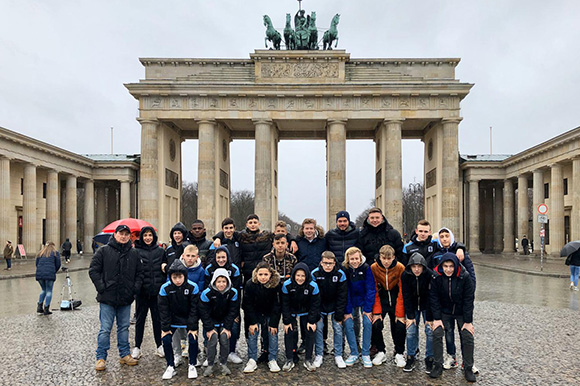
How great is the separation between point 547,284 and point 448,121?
2128 centimetres

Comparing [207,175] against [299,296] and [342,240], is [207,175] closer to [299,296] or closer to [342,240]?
[342,240]

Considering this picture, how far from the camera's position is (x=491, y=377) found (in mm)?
6883

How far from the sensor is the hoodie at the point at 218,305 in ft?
23.7

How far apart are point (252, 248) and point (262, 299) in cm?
154

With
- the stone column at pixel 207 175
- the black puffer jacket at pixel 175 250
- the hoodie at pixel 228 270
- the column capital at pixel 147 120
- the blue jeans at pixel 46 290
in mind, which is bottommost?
the blue jeans at pixel 46 290

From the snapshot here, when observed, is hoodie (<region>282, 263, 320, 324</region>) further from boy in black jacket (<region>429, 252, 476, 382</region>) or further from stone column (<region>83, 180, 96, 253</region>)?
stone column (<region>83, 180, 96, 253</region>)

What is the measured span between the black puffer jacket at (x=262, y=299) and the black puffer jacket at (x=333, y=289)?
658mm

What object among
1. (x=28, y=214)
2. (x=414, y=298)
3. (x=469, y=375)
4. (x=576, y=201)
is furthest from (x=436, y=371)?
(x=28, y=214)

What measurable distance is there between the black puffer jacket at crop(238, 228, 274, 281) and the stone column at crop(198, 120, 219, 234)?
93.0ft

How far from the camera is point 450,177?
3709 cm

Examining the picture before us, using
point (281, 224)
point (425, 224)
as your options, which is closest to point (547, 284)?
point (425, 224)

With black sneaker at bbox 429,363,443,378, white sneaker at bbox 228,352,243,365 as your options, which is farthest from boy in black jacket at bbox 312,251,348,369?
black sneaker at bbox 429,363,443,378

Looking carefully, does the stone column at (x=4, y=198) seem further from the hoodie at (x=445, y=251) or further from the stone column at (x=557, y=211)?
the stone column at (x=557, y=211)

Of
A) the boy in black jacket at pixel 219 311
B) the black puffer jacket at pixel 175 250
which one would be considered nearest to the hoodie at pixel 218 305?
the boy in black jacket at pixel 219 311
